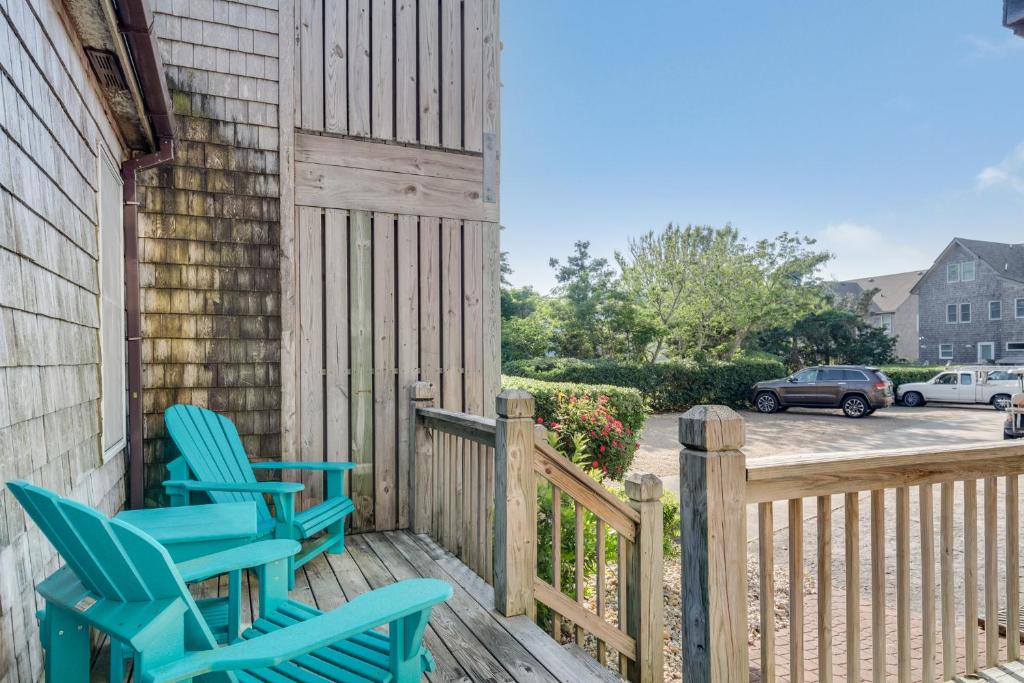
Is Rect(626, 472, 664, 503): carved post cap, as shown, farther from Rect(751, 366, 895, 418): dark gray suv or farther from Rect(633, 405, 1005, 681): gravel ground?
Rect(751, 366, 895, 418): dark gray suv

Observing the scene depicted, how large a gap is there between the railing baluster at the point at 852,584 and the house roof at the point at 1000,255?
28.6 meters

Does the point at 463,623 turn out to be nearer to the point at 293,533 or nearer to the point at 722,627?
the point at 293,533

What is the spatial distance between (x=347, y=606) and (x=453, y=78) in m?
3.70

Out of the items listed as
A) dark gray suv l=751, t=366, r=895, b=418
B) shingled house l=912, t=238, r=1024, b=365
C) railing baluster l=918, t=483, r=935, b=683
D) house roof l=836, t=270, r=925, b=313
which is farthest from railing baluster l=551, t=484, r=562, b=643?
house roof l=836, t=270, r=925, b=313

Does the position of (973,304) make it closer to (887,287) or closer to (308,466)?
(887,287)

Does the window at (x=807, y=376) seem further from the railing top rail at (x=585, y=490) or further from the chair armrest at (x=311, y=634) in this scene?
the chair armrest at (x=311, y=634)

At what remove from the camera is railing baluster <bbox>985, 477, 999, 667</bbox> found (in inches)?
74.2

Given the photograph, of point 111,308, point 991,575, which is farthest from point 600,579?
point 111,308

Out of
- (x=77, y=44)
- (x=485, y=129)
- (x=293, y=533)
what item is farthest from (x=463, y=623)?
(x=485, y=129)

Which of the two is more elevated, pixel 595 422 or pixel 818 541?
pixel 818 541

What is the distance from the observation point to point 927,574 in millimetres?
1714

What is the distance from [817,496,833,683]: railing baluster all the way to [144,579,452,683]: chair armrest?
96 cm

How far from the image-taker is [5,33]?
1.39 metres

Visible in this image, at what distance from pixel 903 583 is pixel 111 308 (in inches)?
135
